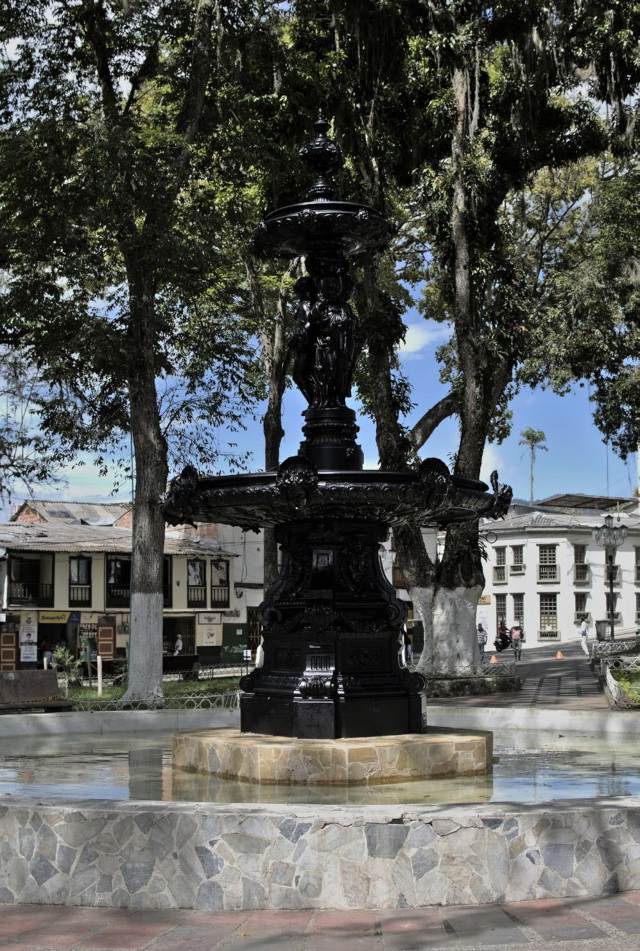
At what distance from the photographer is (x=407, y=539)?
2248 cm

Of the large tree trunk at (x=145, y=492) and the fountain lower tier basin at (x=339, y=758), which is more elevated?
the large tree trunk at (x=145, y=492)

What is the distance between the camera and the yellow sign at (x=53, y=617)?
48906 mm

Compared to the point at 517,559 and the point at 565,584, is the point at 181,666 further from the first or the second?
the point at 517,559

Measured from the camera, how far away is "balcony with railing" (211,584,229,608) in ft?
176

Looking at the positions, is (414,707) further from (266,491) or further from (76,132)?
(76,132)

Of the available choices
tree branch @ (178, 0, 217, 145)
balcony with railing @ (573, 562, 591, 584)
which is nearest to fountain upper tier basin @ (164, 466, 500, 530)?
tree branch @ (178, 0, 217, 145)

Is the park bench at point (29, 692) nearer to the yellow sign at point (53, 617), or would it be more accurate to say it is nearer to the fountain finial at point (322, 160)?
the fountain finial at point (322, 160)

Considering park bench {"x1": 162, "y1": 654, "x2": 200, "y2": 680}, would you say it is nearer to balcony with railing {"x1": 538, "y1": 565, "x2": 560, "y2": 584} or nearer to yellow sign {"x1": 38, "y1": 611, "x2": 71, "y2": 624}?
yellow sign {"x1": 38, "y1": 611, "x2": 71, "y2": 624}

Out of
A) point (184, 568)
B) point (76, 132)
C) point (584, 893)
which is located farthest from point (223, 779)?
point (184, 568)

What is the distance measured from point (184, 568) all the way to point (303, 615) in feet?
146

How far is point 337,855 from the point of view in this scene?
5461 mm

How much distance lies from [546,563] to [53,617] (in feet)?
89.6

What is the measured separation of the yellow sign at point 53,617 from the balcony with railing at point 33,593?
0.53 meters

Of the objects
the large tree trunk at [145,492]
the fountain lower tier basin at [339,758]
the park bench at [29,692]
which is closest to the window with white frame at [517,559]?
the large tree trunk at [145,492]
